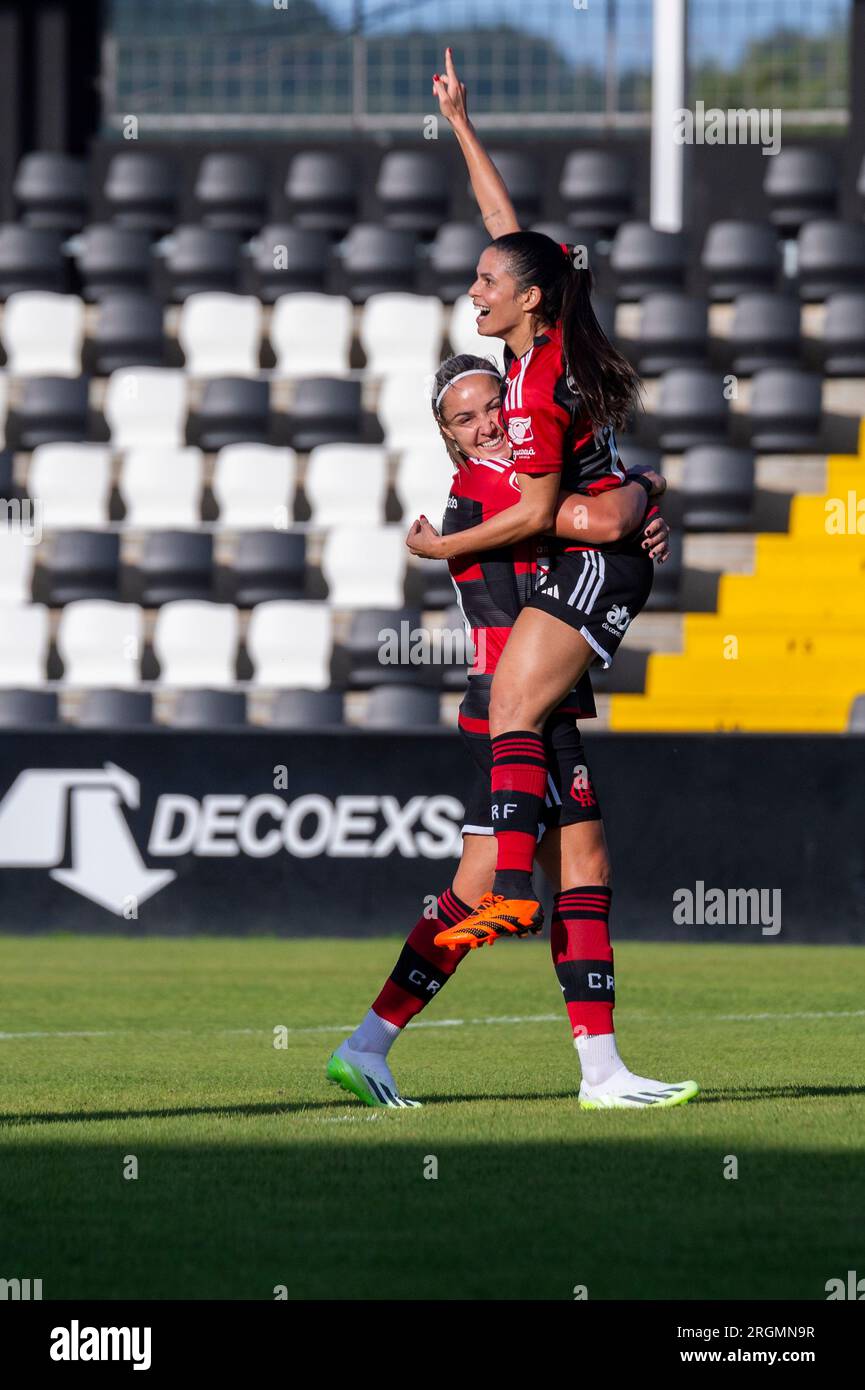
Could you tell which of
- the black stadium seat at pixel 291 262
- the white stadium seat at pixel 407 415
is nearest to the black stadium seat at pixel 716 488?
the white stadium seat at pixel 407 415

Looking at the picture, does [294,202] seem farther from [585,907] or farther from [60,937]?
[585,907]

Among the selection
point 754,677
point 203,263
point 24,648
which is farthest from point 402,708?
point 203,263

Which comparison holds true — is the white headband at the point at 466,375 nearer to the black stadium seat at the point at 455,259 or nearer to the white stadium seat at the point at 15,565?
the white stadium seat at the point at 15,565

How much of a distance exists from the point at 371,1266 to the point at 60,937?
8575 millimetres

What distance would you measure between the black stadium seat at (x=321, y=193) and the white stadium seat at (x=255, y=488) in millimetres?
3068

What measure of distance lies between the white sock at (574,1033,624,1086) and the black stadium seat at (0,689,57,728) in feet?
30.8

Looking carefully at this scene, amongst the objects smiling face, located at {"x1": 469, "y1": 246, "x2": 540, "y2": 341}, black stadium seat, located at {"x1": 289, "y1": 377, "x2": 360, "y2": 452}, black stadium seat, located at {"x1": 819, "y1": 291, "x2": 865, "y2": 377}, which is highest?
black stadium seat, located at {"x1": 819, "y1": 291, "x2": 865, "y2": 377}

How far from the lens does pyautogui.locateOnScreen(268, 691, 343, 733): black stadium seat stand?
14344 mm

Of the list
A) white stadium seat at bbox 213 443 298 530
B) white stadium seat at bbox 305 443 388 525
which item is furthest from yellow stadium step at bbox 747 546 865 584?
white stadium seat at bbox 213 443 298 530

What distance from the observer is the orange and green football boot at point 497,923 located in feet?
18.0

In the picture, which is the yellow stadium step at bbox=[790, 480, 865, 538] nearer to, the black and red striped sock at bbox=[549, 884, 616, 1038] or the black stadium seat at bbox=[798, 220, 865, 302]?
the black stadium seat at bbox=[798, 220, 865, 302]

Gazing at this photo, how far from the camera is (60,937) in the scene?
12.3m

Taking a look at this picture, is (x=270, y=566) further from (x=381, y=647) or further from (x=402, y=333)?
(x=402, y=333)
